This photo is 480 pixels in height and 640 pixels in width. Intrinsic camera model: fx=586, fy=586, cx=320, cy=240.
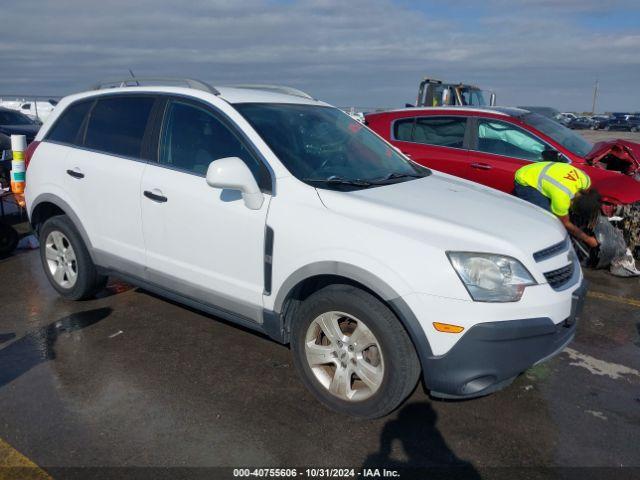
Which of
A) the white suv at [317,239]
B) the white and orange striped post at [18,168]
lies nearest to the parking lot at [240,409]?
the white suv at [317,239]

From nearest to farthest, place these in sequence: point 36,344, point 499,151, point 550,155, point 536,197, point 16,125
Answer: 1. point 36,344
2. point 536,197
3. point 550,155
4. point 499,151
5. point 16,125

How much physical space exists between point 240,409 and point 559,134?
5.79 m

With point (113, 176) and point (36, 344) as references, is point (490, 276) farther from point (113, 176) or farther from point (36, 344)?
point (36, 344)

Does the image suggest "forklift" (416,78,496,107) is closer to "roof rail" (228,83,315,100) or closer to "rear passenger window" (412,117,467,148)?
"rear passenger window" (412,117,467,148)

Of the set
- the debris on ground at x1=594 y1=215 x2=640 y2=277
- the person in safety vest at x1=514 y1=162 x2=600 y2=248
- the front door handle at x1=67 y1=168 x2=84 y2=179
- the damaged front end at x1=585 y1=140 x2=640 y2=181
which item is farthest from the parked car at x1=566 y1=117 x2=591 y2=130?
the front door handle at x1=67 y1=168 x2=84 y2=179

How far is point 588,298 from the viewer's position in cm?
557

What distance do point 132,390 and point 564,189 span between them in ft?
14.1

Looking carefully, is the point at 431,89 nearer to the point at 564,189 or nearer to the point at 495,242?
the point at 564,189

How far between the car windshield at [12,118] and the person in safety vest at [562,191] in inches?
546

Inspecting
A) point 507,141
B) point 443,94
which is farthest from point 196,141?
point 443,94

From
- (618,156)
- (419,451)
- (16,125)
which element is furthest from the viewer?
(16,125)

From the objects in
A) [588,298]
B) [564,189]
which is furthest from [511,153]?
[588,298]

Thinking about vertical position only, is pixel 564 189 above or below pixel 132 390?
above

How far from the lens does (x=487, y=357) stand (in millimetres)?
2955
